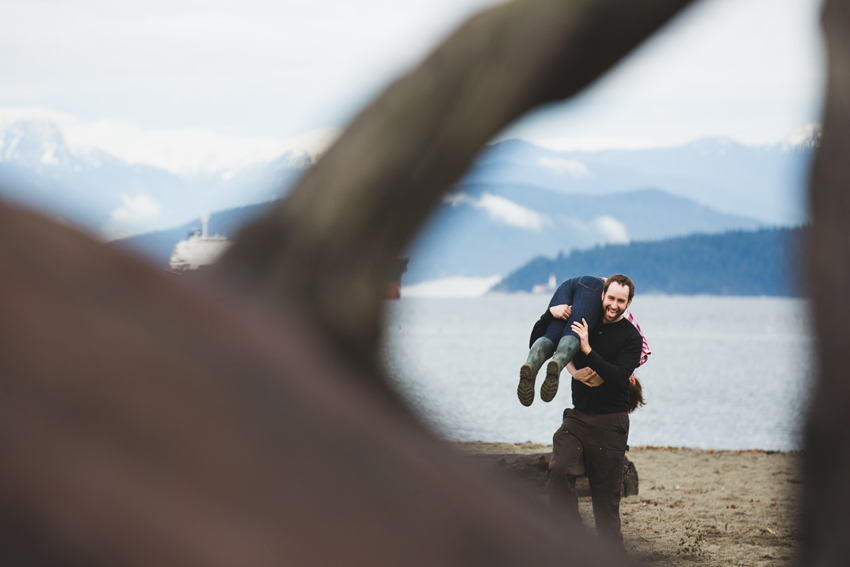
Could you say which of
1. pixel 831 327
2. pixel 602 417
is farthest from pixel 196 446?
pixel 602 417

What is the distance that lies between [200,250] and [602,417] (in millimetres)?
3163

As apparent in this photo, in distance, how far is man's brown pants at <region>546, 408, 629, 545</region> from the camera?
3248 millimetres

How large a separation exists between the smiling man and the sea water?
0.32 m

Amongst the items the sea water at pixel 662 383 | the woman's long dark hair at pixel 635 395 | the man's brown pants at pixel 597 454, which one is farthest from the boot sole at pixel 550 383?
the woman's long dark hair at pixel 635 395

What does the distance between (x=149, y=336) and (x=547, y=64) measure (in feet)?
0.65

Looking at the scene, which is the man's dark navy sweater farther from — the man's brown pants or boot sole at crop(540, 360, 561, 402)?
boot sole at crop(540, 360, 561, 402)

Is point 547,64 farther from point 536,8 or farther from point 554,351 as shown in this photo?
point 554,351

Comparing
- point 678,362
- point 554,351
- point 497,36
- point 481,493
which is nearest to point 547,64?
point 497,36

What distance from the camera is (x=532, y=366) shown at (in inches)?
66.9

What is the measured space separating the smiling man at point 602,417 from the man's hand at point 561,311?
1048mm

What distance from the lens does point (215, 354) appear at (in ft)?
0.43

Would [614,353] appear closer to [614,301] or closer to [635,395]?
[614,301]

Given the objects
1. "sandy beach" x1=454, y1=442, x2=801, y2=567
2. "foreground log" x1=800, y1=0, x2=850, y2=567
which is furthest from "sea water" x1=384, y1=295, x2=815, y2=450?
"sandy beach" x1=454, y1=442, x2=801, y2=567

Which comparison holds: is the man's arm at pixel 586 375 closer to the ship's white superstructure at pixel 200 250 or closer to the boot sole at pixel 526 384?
the boot sole at pixel 526 384
